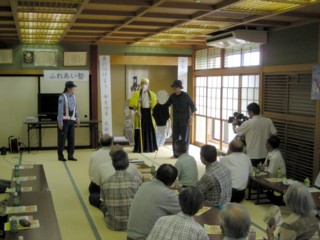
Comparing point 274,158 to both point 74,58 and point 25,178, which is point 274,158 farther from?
point 74,58

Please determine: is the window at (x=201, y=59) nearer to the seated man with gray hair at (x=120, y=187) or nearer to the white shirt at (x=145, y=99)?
the white shirt at (x=145, y=99)

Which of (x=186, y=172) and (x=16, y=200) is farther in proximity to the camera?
(x=186, y=172)

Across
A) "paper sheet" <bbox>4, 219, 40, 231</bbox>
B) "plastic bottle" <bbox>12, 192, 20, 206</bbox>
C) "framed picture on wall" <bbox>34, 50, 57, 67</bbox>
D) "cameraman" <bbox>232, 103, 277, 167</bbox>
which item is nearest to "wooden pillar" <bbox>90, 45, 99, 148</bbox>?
"framed picture on wall" <bbox>34, 50, 57, 67</bbox>

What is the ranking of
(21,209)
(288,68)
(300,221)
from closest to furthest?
(300,221) → (21,209) → (288,68)

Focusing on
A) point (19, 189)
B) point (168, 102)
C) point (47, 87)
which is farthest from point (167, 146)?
point (19, 189)

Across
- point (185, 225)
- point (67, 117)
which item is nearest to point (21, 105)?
point (67, 117)

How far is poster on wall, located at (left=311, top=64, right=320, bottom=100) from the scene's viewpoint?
18.2 feet

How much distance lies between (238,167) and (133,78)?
5855 millimetres

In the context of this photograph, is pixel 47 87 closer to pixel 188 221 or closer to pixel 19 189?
pixel 19 189

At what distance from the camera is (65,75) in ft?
30.3

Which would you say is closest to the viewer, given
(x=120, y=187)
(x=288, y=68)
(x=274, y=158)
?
(x=120, y=187)

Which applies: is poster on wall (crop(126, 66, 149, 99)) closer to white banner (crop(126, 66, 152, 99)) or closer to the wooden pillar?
white banner (crop(126, 66, 152, 99))

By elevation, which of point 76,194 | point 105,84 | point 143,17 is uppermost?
point 143,17

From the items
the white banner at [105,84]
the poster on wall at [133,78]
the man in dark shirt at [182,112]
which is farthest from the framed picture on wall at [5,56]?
the man in dark shirt at [182,112]
